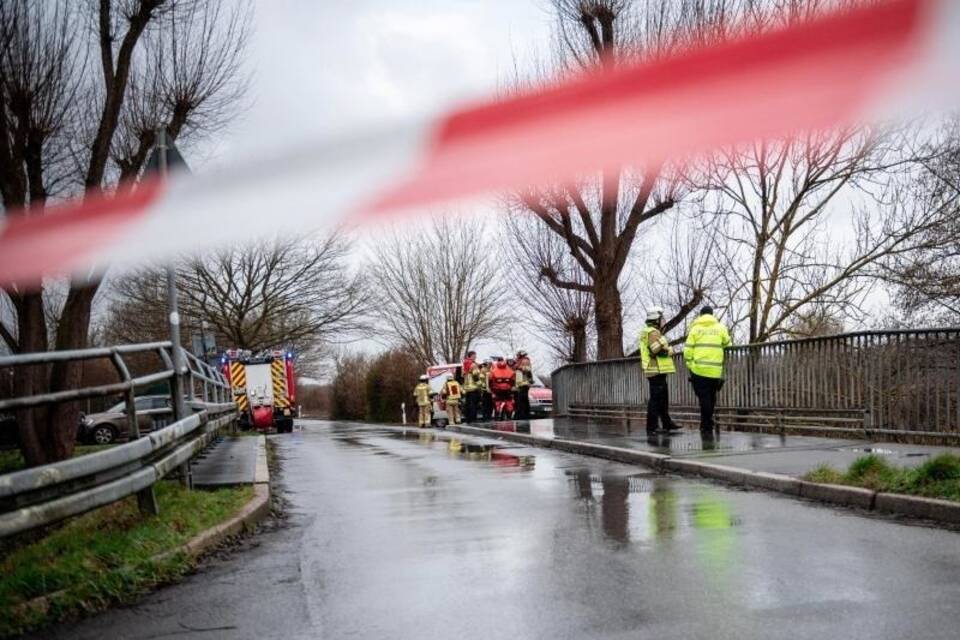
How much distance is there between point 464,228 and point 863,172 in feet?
75.6

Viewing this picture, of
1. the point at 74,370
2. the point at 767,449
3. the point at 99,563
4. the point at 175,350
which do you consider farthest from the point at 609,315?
the point at 99,563

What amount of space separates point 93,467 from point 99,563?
2.08 feet

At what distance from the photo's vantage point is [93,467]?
575 cm

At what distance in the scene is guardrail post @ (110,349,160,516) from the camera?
6.82 meters

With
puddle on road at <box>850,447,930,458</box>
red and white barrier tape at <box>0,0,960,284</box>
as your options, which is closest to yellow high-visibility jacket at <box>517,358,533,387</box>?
puddle on road at <box>850,447,930,458</box>

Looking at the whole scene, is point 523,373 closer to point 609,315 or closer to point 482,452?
point 609,315

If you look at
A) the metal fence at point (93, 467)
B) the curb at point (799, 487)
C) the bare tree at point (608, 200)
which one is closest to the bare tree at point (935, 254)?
the bare tree at point (608, 200)

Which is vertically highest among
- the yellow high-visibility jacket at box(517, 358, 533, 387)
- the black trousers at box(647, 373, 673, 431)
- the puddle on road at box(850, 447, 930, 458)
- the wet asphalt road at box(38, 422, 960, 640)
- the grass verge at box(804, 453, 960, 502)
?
the yellow high-visibility jacket at box(517, 358, 533, 387)

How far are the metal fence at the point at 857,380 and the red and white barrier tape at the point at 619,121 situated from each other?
891cm

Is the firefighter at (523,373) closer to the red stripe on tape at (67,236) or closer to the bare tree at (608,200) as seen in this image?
the bare tree at (608,200)

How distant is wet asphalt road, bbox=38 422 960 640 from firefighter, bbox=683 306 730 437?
4.99 metres

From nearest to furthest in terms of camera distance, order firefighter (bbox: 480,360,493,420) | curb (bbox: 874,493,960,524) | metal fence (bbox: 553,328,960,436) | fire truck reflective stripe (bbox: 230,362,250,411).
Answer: curb (bbox: 874,493,960,524)
metal fence (bbox: 553,328,960,436)
firefighter (bbox: 480,360,493,420)
fire truck reflective stripe (bbox: 230,362,250,411)

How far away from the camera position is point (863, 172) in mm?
20547

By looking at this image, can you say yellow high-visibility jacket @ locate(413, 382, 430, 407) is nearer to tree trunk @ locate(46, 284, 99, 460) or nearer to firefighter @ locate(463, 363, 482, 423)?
firefighter @ locate(463, 363, 482, 423)
